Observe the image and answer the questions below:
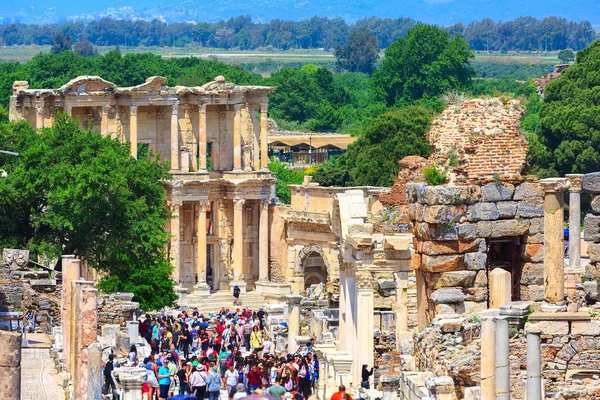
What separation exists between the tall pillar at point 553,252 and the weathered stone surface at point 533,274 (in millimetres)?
330

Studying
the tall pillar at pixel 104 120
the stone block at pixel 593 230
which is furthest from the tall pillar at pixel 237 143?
the stone block at pixel 593 230

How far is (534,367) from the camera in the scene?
24.6m

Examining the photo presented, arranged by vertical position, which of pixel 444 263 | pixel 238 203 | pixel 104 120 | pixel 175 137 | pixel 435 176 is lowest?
pixel 444 263

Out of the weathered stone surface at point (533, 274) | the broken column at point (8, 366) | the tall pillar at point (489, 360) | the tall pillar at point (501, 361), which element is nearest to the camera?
the broken column at point (8, 366)

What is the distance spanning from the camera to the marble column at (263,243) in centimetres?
8225

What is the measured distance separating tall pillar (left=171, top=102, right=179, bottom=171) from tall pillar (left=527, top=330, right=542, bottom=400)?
57143 millimetres

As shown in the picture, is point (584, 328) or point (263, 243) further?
point (263, 243)

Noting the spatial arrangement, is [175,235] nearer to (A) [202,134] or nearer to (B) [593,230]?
(A) [202,134]

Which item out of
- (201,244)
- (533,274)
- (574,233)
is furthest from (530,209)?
(201,244)

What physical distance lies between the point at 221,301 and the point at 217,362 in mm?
32019

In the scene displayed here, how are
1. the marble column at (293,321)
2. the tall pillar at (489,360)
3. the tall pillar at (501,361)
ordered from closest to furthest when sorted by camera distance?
the tall pillar at (501,361)
the tall pillar at (489,360)
the marble column at (293,321)

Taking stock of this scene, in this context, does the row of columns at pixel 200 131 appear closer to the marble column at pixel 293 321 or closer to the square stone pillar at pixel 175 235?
the square stone pillar at pixel 175 235

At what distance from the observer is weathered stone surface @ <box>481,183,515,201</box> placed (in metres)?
31.2

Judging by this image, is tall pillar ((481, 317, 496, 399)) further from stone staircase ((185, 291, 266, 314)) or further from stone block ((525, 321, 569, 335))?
stone staircase ((185, 291, 266, 314))
